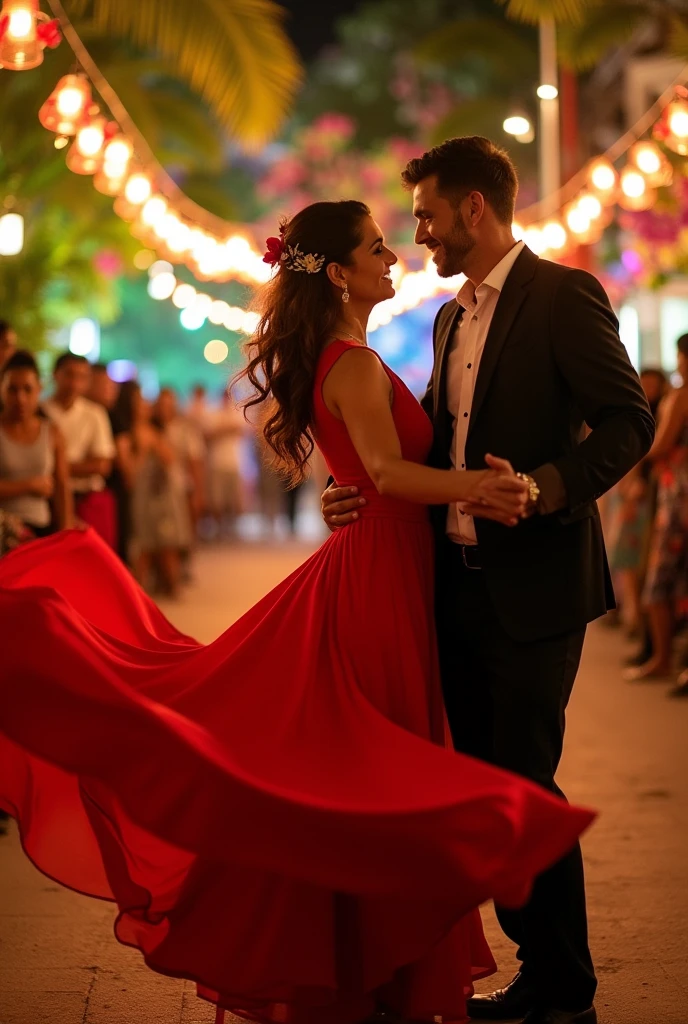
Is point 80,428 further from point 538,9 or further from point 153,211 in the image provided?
point 153,211

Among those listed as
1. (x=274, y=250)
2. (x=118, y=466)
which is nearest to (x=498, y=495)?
(x=274, y=250)

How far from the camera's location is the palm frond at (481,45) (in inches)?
688

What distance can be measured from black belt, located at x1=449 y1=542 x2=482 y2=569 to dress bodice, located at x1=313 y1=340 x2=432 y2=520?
0.15 m

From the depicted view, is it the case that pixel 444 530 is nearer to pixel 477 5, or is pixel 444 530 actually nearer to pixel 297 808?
pixel 297 808

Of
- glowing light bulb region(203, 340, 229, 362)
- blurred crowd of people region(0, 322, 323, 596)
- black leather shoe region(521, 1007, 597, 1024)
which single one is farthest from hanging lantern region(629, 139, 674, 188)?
glowing light bulb region(203, 340, 229, 362)

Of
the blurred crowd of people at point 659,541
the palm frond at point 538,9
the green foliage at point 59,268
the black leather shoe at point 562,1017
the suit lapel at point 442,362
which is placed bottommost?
the black leather shoe at point 562,1017

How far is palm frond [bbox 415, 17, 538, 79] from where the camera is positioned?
17.5m

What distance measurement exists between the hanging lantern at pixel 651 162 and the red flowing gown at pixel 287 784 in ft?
27.4

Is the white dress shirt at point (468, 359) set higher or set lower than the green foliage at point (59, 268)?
lower

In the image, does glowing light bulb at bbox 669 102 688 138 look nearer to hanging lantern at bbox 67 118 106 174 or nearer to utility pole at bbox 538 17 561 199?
hanging lantern at bbox 67 118 106 174

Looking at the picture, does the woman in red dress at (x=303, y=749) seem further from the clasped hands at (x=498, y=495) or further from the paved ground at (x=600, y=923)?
the paved ground at (x=600, y=923)

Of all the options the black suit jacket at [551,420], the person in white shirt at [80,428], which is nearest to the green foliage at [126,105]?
the person in white shirt at [80,428]

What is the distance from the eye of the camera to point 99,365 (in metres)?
10.6

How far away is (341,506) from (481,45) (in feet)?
51.2
